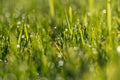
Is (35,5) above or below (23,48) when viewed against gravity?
above

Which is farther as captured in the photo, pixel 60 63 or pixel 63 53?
pixel 63 53

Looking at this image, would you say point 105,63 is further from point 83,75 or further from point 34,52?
point 34,52

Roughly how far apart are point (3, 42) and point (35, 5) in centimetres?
258

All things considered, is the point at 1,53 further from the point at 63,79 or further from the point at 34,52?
the point at 63,79

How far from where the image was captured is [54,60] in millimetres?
2689

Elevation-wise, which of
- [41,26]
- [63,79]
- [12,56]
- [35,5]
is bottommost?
[63,79]

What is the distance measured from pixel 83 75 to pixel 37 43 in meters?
0.71

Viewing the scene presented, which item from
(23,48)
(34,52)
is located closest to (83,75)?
(34,52)

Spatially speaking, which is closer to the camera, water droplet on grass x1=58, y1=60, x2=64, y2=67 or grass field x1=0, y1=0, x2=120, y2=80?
grass field x1=0, y1=0, x2=120, y2=80

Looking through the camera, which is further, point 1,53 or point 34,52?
point 1,53

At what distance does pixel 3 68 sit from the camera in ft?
8.76

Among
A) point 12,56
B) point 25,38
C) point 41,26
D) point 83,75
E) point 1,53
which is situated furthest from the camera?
point 41,26

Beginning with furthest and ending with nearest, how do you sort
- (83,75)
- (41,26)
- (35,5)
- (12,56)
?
(35,5) < (41,26) < (12,56) < (83,75)

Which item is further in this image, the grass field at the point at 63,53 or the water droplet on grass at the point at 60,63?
the water droplet on grass at the point at 60,63
